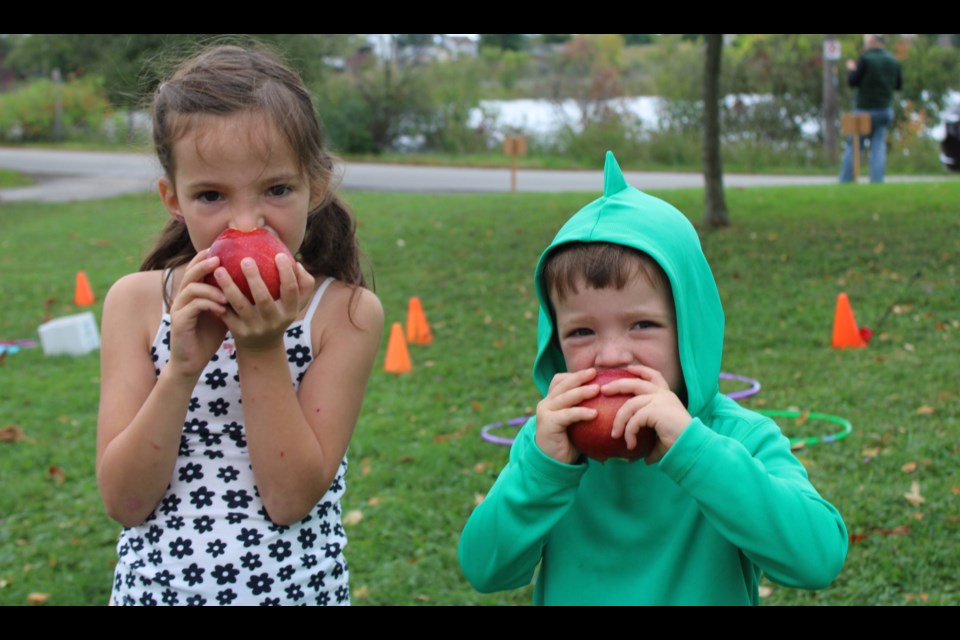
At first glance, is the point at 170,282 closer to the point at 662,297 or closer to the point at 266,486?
the point at 266,486

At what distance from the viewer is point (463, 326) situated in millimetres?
9078

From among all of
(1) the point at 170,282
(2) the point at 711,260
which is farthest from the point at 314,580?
(2) the point at 711,260

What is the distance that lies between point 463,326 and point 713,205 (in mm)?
4181

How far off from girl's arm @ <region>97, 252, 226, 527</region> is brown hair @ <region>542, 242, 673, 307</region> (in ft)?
2.34

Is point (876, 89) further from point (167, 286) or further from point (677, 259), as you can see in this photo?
point (167, 286)

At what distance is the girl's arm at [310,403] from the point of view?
2.22m

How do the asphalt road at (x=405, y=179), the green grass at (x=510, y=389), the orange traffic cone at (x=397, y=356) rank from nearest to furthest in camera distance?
the green grass at (x=510, y=389), the orange traffic cone at (x=397, y=356), the asphalt road at (x=405, y=179)

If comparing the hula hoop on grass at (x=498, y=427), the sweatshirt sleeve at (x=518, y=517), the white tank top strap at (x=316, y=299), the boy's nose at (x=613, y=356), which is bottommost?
the hula hoop on grass at (x=498, y=427)

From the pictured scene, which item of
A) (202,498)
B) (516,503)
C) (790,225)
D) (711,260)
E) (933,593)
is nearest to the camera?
(516,503)

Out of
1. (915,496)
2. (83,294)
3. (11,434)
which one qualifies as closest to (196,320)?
(915,496)

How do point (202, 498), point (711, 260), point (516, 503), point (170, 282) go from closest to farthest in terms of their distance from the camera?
1. point (516, 503)
2. point (202, 498)
3. point (170, 282)
4. point (711, 260)

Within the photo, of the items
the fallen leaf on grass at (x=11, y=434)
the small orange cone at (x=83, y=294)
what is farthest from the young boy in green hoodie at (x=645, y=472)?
the small orange cone at (x=83, y=294)

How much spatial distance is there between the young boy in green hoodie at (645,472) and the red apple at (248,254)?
0.59 meters

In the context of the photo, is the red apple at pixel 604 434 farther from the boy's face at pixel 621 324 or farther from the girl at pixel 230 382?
the girl at pixel 230 382
